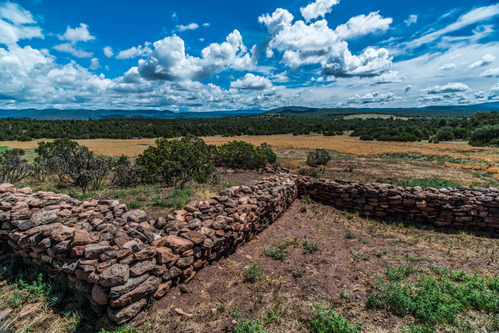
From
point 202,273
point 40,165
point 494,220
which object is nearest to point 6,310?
point 202,273

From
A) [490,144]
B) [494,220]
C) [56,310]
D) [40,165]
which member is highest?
[40,165]

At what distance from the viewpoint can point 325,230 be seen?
628cm

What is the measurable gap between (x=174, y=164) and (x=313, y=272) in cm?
680

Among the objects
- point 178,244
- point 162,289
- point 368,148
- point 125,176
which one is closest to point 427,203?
point 178,244

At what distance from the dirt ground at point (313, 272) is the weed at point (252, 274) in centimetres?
7

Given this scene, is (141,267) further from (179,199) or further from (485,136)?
(485,136)

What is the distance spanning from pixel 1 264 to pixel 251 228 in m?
4.82

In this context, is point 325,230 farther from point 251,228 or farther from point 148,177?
point 148,177

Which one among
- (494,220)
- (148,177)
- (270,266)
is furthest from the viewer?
(148,177)

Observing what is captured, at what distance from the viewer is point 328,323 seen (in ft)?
9.19

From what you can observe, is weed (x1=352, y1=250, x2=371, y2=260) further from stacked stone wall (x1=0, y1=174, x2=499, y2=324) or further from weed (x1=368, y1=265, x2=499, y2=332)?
stacked stone wall (x1=0, y1=174, x2=499, y2=324)

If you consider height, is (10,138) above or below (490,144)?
above

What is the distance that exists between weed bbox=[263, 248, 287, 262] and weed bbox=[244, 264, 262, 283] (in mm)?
588

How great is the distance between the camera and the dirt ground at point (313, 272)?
121 inches
